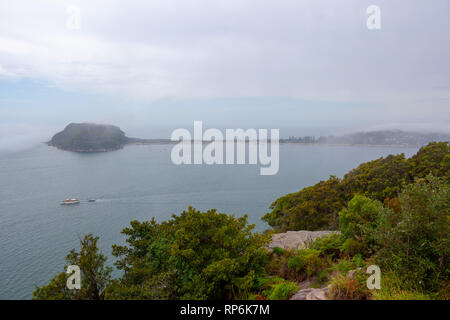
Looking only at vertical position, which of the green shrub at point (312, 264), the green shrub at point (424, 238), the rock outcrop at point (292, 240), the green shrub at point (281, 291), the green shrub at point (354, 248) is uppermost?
the green shrub at point (424, 238)

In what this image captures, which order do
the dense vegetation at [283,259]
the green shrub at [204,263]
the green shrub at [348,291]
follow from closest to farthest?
the green shrub at [348,291]
the dense vegetation at [283,259]
the green shrub at [204,263]

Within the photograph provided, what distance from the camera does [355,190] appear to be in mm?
19031

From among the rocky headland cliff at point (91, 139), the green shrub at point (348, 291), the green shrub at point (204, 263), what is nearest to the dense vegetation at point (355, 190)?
the green shrub at point (204, 263)

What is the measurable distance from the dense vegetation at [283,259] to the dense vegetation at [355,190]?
9.74 meters

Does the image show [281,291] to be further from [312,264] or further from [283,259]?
[283,259]

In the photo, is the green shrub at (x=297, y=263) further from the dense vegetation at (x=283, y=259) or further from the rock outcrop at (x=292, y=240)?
the rock outcrop at (x=292, y=240)

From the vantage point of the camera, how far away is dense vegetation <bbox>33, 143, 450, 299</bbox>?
4719mm

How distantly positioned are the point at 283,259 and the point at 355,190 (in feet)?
47.0

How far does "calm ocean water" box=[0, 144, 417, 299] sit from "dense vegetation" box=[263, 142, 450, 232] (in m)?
16.6

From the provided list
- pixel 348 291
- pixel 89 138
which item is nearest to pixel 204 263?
pixel 348 291

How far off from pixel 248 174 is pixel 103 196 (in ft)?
116

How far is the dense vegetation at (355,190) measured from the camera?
653 inches

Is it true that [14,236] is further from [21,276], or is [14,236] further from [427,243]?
[427,243]
